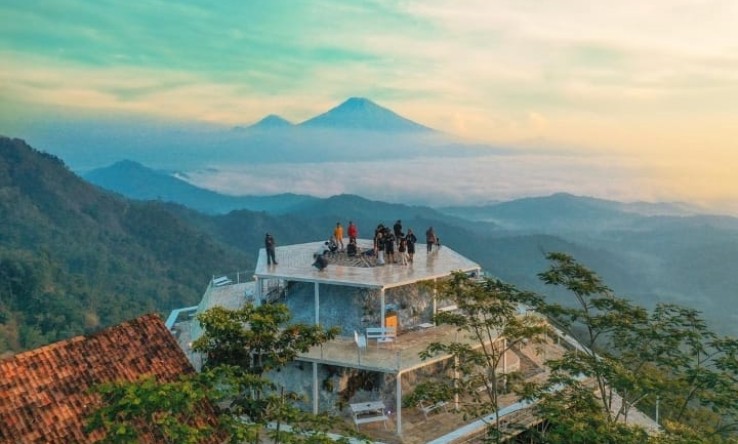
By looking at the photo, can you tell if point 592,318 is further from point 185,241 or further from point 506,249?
point 506,249

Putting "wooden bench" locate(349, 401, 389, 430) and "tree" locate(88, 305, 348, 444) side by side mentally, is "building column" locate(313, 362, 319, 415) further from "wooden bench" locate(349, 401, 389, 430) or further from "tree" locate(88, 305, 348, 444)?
"tree" locate(88, 305, 348, 444)

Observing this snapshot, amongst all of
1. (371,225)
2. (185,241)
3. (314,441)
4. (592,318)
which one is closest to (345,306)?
(592,318)

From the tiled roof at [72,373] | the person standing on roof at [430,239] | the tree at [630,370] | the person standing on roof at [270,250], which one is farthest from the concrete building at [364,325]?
the tiled roof at [72,373]

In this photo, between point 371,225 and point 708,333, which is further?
point 371,225

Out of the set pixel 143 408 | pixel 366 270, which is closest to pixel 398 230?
pixel 366 270

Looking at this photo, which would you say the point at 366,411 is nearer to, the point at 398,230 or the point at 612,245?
the point at 398,230

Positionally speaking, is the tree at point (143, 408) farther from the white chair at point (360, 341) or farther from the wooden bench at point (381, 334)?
the wooden bench at point (381, 334)

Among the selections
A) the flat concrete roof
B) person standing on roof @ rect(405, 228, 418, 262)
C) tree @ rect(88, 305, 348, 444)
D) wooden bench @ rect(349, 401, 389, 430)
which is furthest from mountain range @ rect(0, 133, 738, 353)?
tree @ rect(88, 305, 348, 444)
